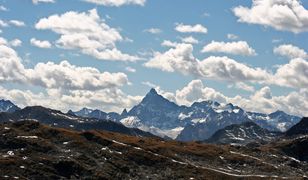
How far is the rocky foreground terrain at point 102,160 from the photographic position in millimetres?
148950

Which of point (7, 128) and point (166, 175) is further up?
point (7, 128)

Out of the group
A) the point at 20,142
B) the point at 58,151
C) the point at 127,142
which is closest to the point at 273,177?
the point at 127,142

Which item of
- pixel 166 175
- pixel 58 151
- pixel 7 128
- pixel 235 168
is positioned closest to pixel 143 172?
pixel 166 175

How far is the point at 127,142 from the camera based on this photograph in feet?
632

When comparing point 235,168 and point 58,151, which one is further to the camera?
point 235,168

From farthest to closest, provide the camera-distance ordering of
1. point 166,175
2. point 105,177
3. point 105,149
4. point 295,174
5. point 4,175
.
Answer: point 295,174, point 105,149, point 166,175, point 105,177, point 4,175

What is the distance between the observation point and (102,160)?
164625 millimetres

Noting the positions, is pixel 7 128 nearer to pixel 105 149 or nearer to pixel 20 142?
pixel 20 142

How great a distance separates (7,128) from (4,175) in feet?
154

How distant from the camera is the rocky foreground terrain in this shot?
149 meters

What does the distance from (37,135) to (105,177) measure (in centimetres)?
4223

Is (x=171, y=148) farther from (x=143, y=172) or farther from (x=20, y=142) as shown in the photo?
(x=20, y=142)

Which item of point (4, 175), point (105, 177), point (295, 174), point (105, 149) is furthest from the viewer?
point (295, 174)

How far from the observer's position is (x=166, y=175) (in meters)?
162
